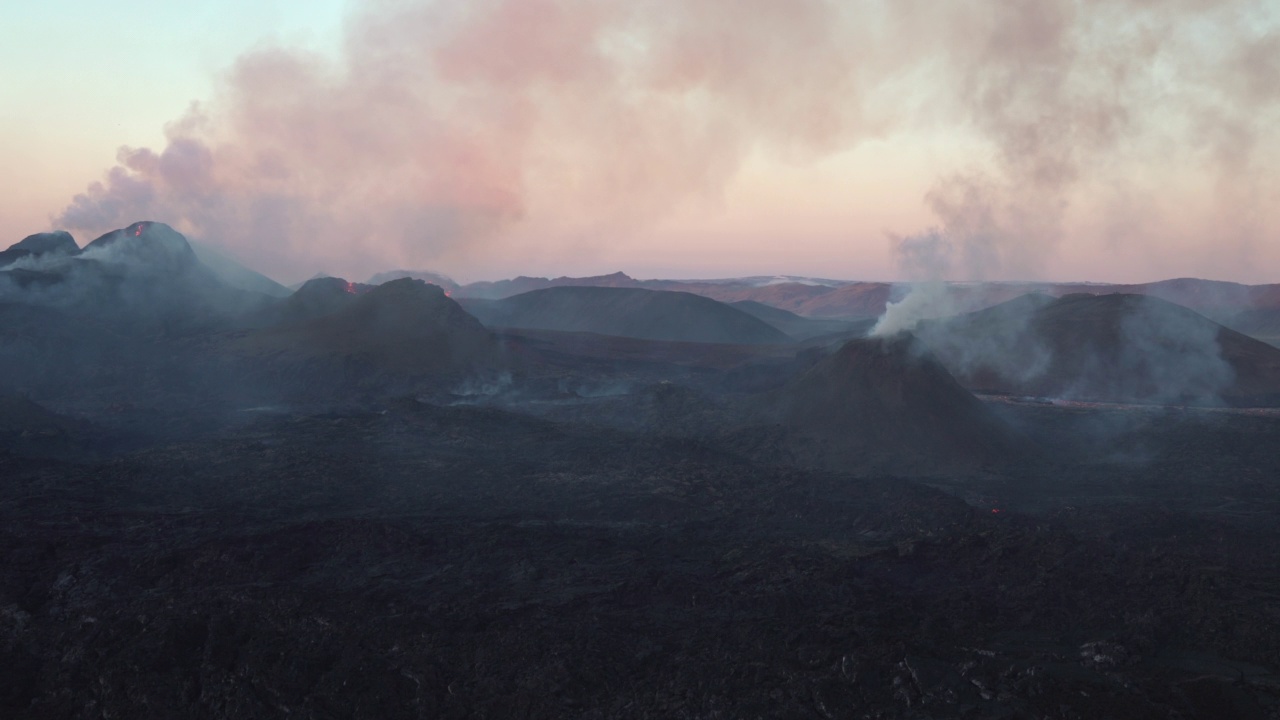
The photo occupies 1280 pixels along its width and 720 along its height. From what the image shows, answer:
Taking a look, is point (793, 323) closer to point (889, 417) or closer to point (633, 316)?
point (633, 316)

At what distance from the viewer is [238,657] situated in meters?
12.3

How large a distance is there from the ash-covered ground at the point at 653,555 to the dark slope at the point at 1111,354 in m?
4.74

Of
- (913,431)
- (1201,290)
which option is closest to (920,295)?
(913,431)

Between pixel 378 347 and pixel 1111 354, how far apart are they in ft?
128

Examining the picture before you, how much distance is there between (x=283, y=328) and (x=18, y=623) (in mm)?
39949

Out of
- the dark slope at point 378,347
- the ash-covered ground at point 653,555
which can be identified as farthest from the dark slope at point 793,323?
the ash-covered ground at point 653,555

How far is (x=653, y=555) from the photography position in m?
17.6

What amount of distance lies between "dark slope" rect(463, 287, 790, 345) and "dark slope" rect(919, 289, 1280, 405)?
3419 cm

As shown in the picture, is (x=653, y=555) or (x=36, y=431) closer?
(x=653, y=555)

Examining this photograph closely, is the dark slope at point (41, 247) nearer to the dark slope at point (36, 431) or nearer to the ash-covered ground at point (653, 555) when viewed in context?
the ash-covered ground at point (653, 555)

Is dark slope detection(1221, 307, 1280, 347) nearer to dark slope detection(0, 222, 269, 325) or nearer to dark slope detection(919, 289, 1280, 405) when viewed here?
dark slope detection(919, 289, 1280, 405)

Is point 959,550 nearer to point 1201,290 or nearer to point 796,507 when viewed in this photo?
point 796,507

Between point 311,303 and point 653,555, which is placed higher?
point 311,303

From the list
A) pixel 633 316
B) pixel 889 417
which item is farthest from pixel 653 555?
pixel 633 316
